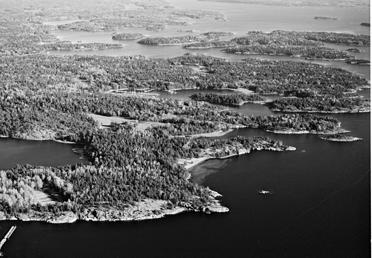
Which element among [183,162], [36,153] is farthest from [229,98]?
[36,153]

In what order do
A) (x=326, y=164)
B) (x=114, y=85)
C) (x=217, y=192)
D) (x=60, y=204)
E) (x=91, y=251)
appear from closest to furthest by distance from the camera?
(x=91, y=251), (x=60, y=204), (x=217, y=192), (x=326, y=164), (x=114, y=85)

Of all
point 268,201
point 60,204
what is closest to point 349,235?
point 268,201

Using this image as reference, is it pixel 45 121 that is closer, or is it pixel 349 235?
pixel 349 235

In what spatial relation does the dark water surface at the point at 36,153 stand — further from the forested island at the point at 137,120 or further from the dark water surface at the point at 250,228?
the dark water surface at the point at 250,228

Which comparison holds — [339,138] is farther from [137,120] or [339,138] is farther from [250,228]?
[250,228]

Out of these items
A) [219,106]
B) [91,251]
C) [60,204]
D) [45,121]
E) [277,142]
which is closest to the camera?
[91,251]

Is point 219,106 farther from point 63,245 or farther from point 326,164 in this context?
point 63,245

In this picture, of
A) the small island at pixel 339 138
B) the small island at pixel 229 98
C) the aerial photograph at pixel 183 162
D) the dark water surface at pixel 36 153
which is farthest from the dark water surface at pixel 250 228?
the small island at pixel 229 98

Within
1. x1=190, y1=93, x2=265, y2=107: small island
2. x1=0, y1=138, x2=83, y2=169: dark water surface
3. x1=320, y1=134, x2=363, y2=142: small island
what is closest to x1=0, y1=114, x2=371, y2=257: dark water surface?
x1=320, y1=134, x2=363, y2=142: small island

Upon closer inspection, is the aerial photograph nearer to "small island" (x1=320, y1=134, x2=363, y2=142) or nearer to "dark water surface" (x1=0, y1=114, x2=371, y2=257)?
"dark water surface" (x1=0, y1=114, x2=371, y2=257)
